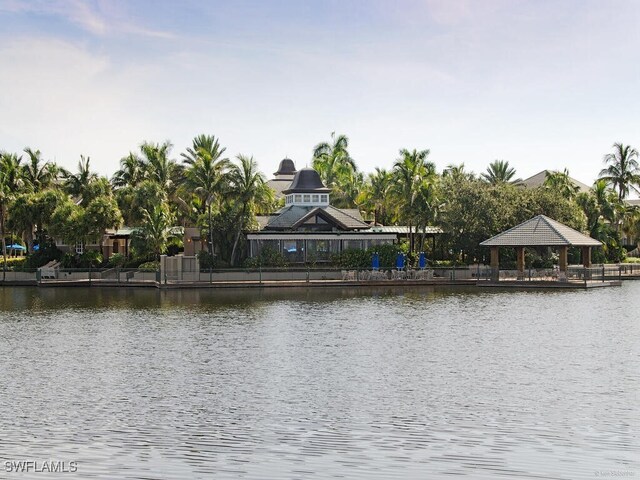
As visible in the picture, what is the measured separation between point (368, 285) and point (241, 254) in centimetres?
1293

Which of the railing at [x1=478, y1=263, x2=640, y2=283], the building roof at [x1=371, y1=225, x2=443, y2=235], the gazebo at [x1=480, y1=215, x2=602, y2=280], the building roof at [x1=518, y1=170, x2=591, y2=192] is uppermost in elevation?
the building roof at [x1=518, y1=170, x2=591, y2=192]

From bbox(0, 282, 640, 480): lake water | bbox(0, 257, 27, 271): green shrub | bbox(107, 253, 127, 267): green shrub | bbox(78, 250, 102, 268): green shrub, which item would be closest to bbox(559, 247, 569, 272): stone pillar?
bbox(0, 282, 640, 480): lake water

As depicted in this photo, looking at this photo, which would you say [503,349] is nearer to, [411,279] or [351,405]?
[351,405]

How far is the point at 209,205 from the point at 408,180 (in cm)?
1715

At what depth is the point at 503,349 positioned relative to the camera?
98.6 ft

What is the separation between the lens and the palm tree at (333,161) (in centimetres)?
10156

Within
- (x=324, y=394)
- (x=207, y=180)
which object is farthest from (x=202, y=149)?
(x=324, y=394)

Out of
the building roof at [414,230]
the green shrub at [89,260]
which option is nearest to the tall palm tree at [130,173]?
the green shrub at [89,260]

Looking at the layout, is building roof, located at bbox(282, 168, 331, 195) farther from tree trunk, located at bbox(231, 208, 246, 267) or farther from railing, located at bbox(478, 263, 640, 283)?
railing, located at bbox(478, 263, 640, 283)

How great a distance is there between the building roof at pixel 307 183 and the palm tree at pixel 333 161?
2048 cm

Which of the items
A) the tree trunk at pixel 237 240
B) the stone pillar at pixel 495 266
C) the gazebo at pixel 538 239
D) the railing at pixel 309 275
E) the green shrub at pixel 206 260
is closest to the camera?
the gazebo at pixel 538 239

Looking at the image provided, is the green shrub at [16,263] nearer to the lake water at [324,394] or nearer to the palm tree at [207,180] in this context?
the palm tree at [207,180]

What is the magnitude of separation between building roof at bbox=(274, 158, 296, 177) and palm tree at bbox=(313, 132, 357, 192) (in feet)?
91.9

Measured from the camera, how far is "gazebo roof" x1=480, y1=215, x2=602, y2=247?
200 ft
